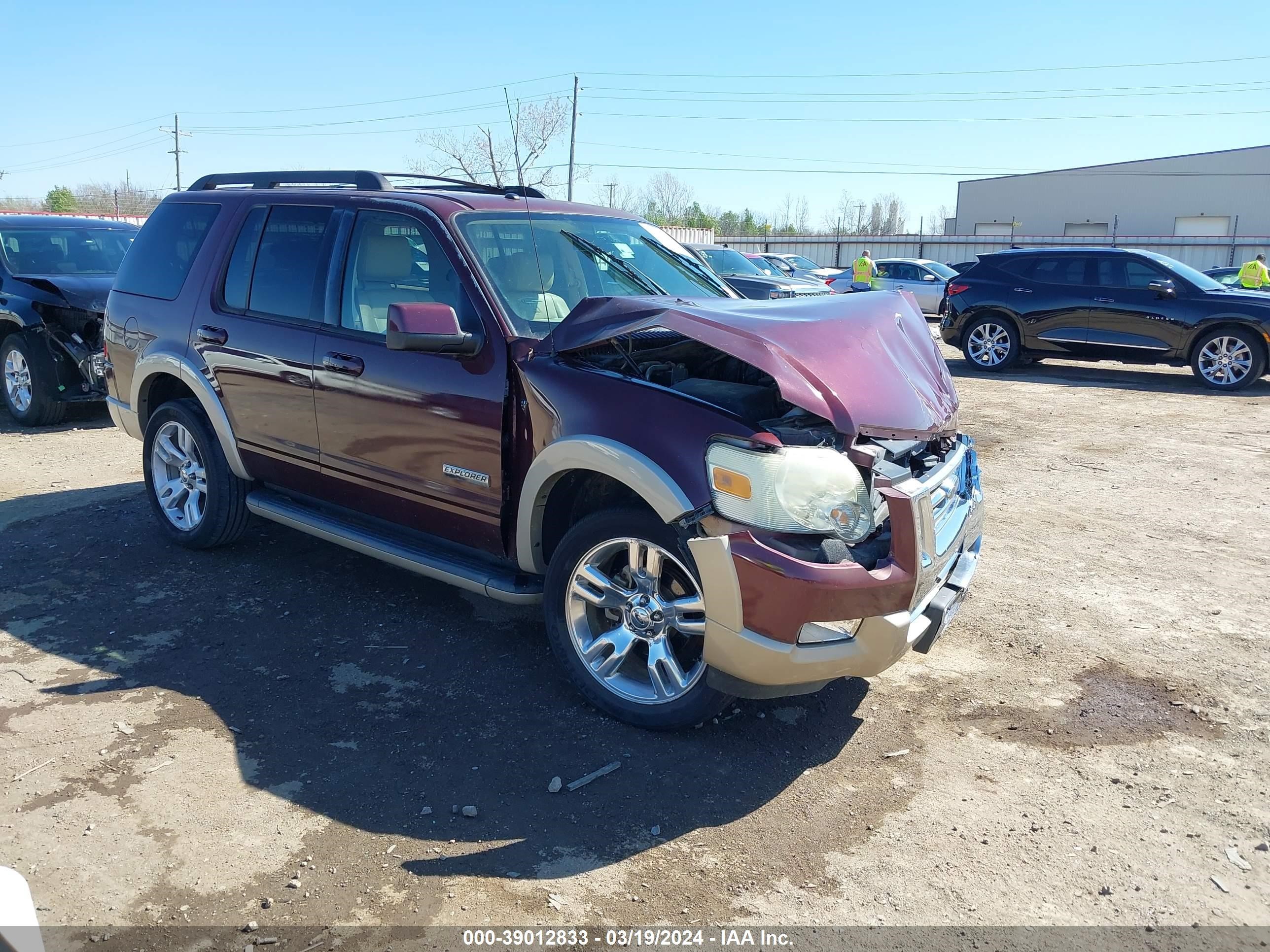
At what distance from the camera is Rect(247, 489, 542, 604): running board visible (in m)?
4.03

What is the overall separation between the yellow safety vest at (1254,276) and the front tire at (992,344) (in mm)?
8166

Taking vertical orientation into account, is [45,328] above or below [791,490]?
above

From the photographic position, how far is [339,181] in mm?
5016

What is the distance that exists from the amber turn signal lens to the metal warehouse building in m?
56.7

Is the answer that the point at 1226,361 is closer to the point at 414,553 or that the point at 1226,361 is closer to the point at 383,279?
the point at 383,279

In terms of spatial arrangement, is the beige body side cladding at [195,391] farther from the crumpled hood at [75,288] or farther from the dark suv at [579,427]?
the crumpled hood at [75,288]

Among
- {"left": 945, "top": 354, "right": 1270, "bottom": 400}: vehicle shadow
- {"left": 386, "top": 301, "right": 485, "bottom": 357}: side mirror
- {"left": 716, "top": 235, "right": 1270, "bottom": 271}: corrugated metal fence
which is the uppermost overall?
{"left": 716, "top": 235, "right": 1270, "bottom": 271}: corrugated metal fence

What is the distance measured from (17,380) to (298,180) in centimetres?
579

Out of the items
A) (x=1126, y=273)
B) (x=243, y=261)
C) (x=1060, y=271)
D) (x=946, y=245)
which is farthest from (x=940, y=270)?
A: (x=243, y=261)

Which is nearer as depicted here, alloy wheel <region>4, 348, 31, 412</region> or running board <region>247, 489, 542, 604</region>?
running board <region>247, 489, 542, 604</region>

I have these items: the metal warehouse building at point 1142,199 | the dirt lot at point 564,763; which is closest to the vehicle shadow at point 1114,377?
the dirt lot at point 564,763

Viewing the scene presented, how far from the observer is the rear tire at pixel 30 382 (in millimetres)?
8922

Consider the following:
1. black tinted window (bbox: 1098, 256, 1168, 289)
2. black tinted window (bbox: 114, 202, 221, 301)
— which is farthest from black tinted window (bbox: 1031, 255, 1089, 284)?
black tinted window (bbox: 114, 202, 221, 301)

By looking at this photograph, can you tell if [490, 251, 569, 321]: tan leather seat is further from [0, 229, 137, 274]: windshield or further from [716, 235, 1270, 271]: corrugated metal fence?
[716, 235, 1270, 271]: corrugated metal fence
